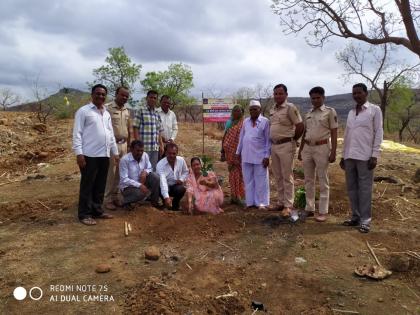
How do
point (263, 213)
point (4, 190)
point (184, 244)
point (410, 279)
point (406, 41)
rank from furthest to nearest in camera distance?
point (406, 41) < point (4, 190) < point (263, 213) < point (184, 244) < point (410, 279)

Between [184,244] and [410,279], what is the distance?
2.41 meters

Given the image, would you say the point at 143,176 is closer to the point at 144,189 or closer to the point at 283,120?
the point at 144,189

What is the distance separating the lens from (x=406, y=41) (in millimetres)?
8375

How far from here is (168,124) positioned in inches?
263

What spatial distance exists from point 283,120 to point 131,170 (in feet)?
7.61

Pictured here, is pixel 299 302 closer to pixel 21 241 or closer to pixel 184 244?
pixel 184 244

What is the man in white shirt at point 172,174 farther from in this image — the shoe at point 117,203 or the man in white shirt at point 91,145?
the man in white shirt at point 91,145

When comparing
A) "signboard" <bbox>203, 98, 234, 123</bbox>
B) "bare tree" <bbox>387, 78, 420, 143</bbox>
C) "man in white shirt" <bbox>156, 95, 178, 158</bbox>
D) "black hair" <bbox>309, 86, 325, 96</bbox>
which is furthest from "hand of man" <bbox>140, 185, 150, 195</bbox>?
"bare tree" <bbox>387, 78, 420, 143</bbox>

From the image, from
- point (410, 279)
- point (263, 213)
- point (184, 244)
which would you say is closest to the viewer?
point (410, 279)

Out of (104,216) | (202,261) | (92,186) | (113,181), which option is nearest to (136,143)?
(113,181)

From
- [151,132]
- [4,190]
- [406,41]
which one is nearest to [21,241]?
[151,132]

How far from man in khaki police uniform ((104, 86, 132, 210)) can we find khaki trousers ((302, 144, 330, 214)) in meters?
2.67

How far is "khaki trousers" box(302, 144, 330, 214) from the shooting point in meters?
5.29

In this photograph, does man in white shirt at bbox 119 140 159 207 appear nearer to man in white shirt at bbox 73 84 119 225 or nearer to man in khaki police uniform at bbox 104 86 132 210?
man in khaki police uniform at bbox 104 86 132 210
